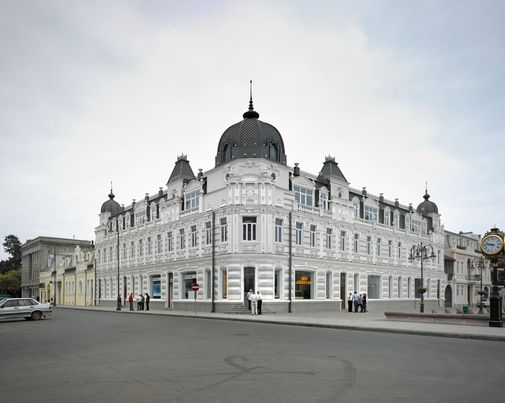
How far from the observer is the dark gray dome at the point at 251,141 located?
38500 mm

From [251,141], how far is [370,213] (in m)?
17.9

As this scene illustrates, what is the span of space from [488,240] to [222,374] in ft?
59.8

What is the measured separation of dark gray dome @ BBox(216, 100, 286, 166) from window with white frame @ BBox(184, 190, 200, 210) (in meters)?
3.63

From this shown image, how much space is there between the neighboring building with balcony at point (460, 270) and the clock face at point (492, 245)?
140 ft

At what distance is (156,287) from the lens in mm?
49125

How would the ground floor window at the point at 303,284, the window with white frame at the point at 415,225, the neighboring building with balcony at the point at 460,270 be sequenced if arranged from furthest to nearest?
the neighboring building with balcony at the point at 460,270, the window with white frame at the point at 415,225, the ground floor window at the point at 303,284

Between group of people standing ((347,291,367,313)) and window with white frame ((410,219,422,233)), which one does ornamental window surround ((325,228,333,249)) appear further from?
window with white frame ((410,219,422,233))

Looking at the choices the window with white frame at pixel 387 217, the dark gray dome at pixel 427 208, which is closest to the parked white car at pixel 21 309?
the window with white frame at pixel 387 217

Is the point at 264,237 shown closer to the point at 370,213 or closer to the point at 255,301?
the point at 255,301

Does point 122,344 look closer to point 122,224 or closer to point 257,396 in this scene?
point 257,396

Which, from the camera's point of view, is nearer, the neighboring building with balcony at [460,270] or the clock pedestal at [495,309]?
the clock pedestal at [495,309]

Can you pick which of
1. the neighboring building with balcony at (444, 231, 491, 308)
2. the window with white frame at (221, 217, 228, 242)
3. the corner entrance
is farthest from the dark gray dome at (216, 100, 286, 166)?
the neighboring building with balcony at (444, 231, 491, 308)

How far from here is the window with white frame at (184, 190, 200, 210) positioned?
4259 cm

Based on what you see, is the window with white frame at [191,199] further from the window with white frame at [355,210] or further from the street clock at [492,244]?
the street clock at [492,244]
